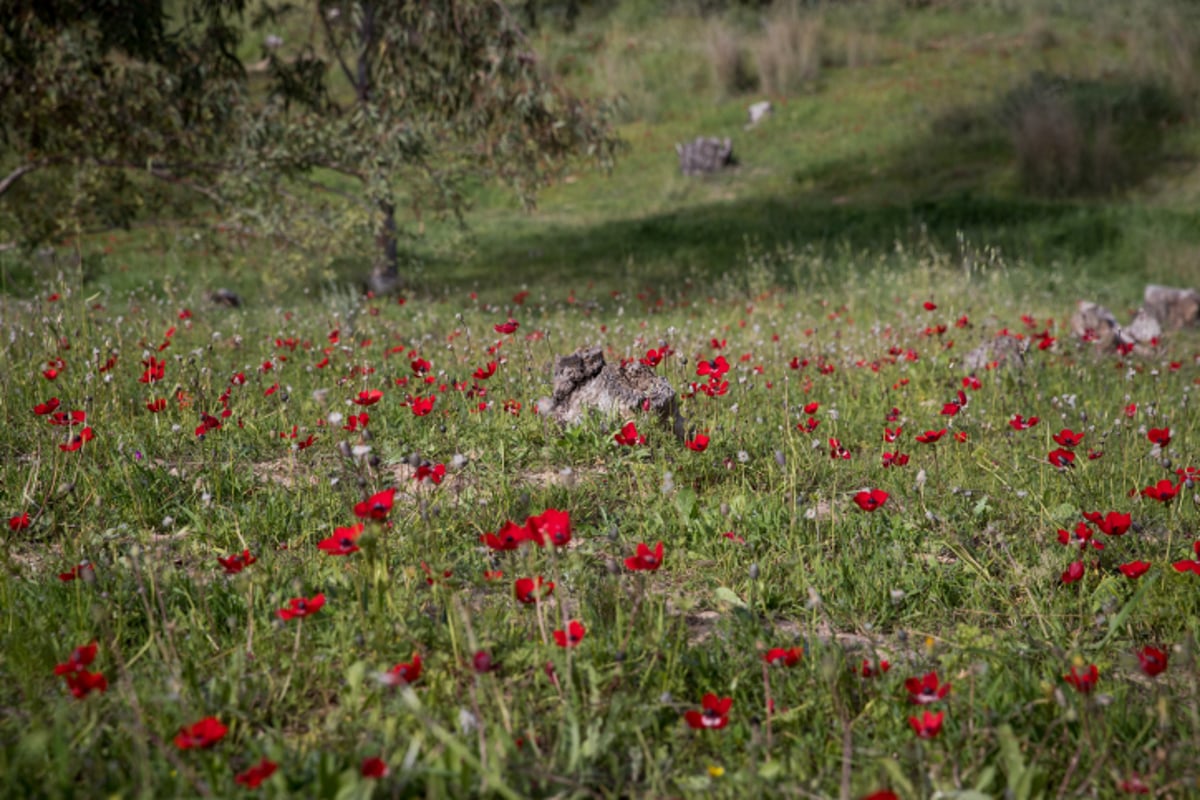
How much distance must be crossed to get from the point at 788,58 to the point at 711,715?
20.7m

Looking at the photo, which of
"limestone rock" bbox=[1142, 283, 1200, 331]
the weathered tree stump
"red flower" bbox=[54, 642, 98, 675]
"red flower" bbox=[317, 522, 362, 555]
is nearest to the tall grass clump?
"limestone rock" bbox=[1142, 283, 1200, 331]

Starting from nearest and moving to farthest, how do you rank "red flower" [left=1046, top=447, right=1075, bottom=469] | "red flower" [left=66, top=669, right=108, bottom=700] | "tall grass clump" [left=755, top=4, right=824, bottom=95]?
"red flower" [left=66, top=669, right=108, bottom=700] < "red flower" [left=1046, top=447, right=1075, bottom=469] < "tall grass clump" [left=755, top=4, right=824, bottom=95]

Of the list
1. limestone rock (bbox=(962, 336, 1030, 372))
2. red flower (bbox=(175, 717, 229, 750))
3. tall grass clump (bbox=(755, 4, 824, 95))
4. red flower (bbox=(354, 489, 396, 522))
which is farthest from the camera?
tall grass clump (bbox=(755, 4, 824, 95))

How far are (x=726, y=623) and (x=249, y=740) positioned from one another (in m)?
1.20

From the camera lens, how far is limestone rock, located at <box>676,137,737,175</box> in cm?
1756

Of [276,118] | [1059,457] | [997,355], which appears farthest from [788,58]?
[1059,457]

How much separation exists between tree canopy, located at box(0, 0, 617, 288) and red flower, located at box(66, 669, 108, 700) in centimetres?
775

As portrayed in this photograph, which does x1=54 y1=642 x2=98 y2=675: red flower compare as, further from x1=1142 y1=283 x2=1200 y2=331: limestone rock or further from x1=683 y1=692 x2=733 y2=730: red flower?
x1=1142 y1=283 x2=1200 y2=331: limestone rock

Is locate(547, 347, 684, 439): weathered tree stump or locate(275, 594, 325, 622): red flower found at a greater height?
locate(275, 594, 325, 622): red flower

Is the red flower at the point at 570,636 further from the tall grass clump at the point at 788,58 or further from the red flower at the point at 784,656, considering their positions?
the tall grass clump at the point at 788,58

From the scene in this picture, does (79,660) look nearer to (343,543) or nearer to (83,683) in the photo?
(83,683)

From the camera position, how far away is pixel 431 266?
13.5 meters

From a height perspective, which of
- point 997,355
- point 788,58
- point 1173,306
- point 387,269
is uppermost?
point 788,58

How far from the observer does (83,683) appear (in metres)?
1.77
